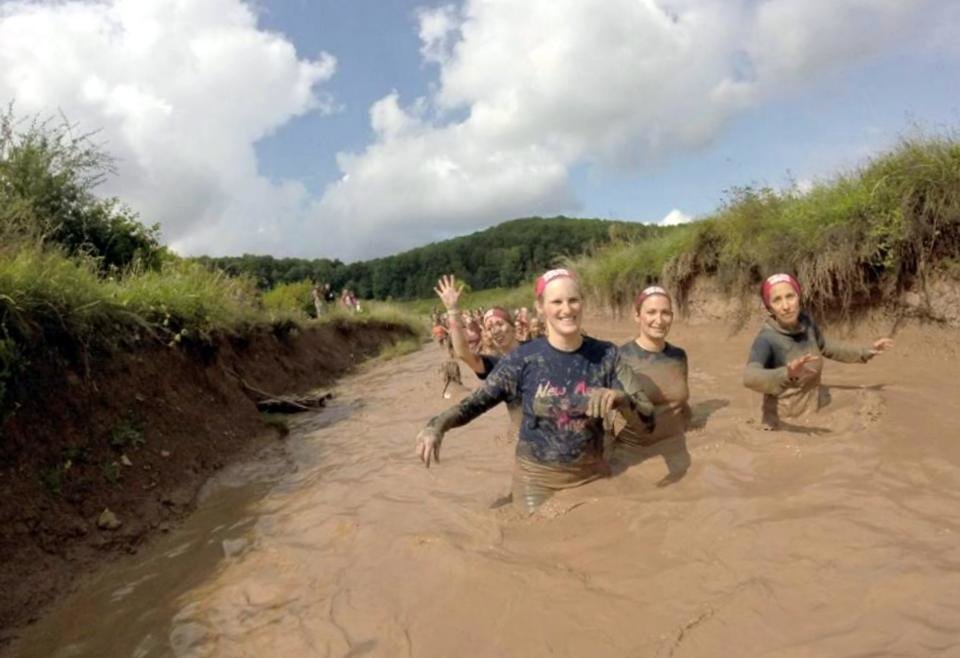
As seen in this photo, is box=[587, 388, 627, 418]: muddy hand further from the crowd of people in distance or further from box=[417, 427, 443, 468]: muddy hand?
the crowd of people in distance

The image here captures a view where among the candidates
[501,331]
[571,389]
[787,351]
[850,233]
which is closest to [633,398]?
[571,389]

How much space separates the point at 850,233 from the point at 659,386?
4701 millimetres

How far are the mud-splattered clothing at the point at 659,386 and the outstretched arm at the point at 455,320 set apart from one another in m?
1.13

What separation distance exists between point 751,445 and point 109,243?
12.7 m

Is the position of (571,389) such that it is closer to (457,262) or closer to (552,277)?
(552,277)

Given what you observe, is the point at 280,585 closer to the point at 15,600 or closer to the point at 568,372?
the point at 15,600

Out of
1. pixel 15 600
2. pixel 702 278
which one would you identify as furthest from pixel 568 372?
pixel 702 278

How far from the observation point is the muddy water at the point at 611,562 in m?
2.63

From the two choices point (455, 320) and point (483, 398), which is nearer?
point (483, 398)

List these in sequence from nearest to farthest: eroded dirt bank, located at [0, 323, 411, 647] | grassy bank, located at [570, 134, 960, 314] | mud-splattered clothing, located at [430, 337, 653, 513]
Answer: mud-splattered clothing, located at [430, 337, 653, 513] → eroded dirt bank, located at [0, 323, 411, 647] → grassy bank, located at [570, 134, 960, 314]

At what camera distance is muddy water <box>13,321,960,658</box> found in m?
2.63

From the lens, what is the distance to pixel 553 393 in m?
3.84

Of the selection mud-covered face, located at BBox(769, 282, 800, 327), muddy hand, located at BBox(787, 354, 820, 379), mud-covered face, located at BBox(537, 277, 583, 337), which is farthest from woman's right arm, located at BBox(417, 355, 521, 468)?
mud-covered face, located at BBox(769, 282, 800, 327)

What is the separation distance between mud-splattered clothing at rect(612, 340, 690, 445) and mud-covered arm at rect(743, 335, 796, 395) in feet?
1.57
